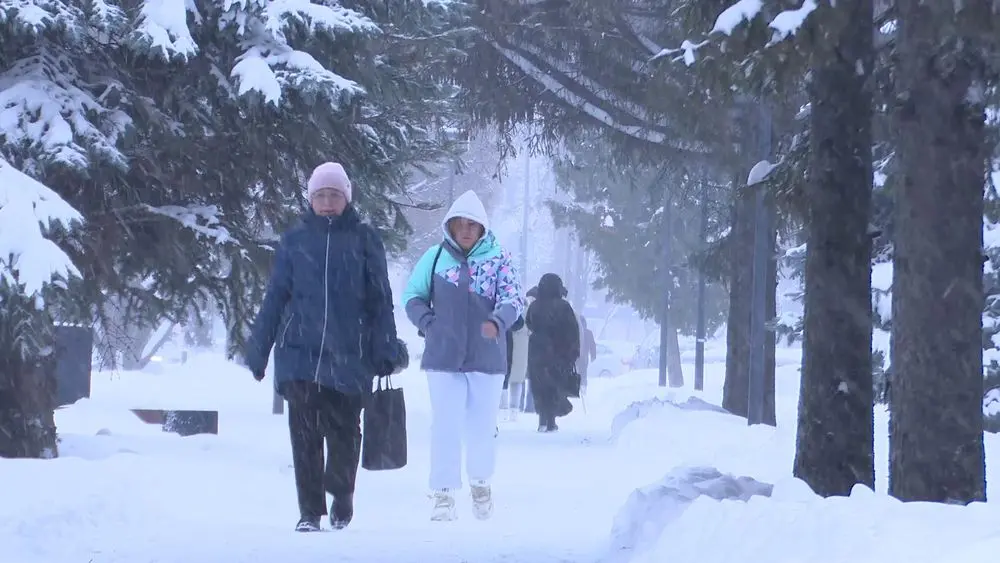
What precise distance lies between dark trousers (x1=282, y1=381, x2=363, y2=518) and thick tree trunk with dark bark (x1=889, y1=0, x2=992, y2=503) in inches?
109

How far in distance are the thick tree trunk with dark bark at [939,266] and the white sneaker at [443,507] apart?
2.72m

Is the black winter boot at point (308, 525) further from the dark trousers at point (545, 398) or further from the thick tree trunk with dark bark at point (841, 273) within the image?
the dark trousers at point (545, 398)

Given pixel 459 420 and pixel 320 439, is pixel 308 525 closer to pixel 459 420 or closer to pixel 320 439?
pixel 320 439

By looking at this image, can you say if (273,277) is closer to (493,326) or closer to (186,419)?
(493,326)

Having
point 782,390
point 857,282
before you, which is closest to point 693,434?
point 857,282

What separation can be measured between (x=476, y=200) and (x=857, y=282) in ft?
7.60

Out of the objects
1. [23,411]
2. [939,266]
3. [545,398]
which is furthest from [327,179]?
[545,398]

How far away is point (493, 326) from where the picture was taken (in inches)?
333

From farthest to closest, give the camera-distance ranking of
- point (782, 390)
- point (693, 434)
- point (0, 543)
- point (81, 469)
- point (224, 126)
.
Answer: point (782, 390) < point (693, 434) < point (224, 126) < point (81, 469) < point (0, 543)

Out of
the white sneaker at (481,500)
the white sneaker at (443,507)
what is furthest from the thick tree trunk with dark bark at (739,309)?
the white sneaker at (443,507)

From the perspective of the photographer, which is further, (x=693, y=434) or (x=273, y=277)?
(x=693, y=434)

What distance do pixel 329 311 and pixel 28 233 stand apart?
187cm

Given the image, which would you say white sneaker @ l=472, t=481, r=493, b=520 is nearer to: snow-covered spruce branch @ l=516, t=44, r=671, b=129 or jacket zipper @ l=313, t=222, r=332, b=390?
jacket zipper @ l=313, t=222, r=332, b=390

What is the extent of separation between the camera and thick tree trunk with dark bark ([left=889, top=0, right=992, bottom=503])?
7082mm
